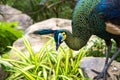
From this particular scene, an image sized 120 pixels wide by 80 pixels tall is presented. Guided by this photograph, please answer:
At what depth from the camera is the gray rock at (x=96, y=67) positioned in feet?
18.2

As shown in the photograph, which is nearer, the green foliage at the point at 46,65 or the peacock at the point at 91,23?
the peacock at the point at 91,23

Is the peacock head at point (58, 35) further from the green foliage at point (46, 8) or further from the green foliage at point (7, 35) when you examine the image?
the green foliage at point (46, 8)

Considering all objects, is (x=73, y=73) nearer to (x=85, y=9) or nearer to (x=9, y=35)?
(x=85, y=9)

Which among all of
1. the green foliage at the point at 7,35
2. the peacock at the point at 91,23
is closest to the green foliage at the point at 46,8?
the green foliage at the point at 7,35

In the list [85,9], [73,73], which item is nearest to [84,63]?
[73,73]

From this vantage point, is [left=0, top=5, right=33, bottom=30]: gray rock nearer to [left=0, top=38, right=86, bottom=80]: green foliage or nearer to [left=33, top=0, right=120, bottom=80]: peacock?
[left=0, top=38, right=86, bottom=80]: green foliage

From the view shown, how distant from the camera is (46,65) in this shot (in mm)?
5789

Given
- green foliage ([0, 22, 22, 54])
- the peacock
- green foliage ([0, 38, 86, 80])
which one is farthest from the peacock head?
green foliage ([0, 22, 22, 54])

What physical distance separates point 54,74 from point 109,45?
84 cm

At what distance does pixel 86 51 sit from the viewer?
20.1 ft

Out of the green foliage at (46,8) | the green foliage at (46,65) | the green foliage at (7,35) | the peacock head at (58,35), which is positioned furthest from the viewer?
the green foliage at (46,8)

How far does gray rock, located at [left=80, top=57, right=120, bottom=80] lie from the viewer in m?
5.54

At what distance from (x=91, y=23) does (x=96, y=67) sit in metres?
0.86

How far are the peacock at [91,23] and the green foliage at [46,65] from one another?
1.70 ft
